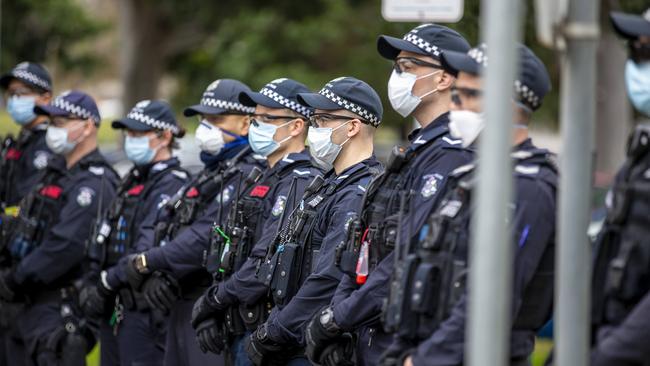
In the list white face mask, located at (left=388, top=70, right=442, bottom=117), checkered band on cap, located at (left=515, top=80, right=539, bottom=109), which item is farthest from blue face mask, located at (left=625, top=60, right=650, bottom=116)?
white face mask, located at (left=388, top=70, right=442, bottom=117)

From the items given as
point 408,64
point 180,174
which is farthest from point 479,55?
point 180,174

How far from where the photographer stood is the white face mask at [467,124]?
5027 mm

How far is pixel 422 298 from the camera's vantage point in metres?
4.98

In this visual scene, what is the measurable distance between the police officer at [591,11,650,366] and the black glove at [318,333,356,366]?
1.86m

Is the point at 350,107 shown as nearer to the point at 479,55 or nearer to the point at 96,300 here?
the point at 479,55

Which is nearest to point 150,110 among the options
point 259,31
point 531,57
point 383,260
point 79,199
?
point 79,199

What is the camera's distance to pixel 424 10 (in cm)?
771

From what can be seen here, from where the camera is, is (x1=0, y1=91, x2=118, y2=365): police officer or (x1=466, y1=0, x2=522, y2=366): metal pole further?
(x1=0, y1=91, x2=118, y2=365): police officer

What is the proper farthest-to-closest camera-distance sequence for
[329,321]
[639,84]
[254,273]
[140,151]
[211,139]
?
[140,151] < [211,139] < [254,273] < [329,321] < [639,84]

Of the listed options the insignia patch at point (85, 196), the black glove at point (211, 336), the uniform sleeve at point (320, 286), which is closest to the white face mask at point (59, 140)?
the insignia patch at point (85, 196)

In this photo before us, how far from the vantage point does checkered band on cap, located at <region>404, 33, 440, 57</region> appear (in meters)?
6.14

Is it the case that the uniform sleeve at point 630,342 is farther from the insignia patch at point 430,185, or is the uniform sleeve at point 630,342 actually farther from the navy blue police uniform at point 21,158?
the navy blue police uniform at point 21,158

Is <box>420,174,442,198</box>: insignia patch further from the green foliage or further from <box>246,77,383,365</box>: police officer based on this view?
the green foliage

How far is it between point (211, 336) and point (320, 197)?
53.4 inches
